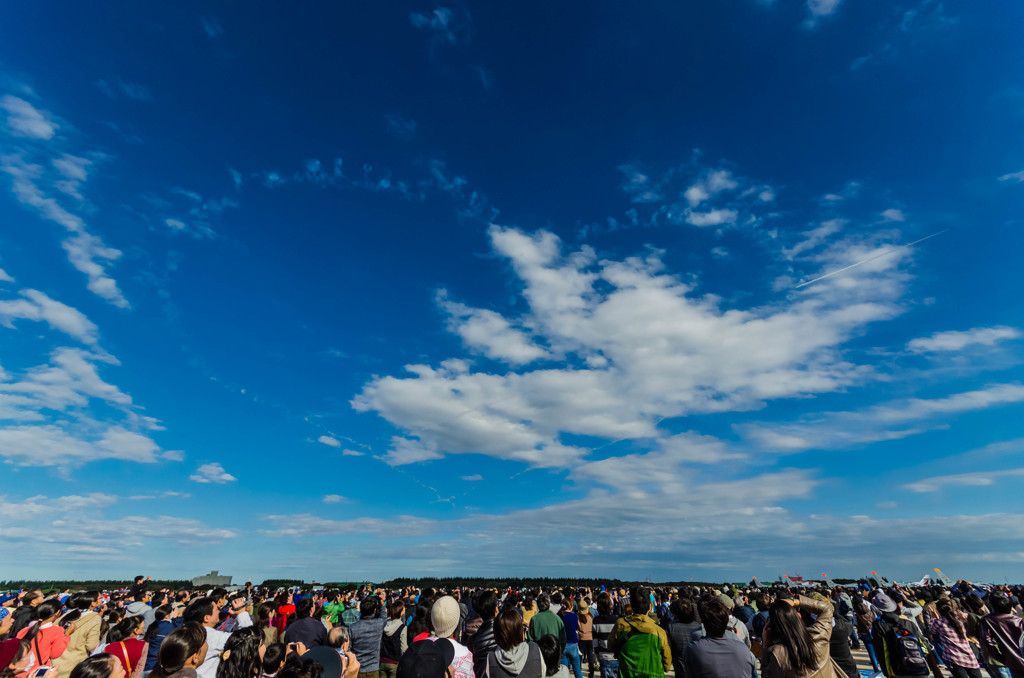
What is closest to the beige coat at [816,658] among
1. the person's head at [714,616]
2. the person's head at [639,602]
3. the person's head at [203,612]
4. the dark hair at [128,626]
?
the person's head at [714,616]

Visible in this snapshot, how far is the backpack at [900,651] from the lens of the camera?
8.03m

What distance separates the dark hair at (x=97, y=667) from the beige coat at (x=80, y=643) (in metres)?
6.56

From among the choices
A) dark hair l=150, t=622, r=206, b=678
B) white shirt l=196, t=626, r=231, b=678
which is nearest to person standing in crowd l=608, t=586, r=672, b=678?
white shirt l=196, t=626, r=231, b=678

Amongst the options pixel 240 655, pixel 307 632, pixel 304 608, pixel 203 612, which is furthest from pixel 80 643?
pixel 240 655

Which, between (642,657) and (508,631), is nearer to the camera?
(508,631)

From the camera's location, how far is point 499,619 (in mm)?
5902

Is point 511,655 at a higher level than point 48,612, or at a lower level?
lower

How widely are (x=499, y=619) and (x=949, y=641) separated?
8.89 metres

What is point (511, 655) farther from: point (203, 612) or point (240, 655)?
point (203, 612)

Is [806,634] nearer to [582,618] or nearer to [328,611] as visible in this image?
[582,618]

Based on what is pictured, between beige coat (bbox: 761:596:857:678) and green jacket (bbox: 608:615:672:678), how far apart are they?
5.16ft

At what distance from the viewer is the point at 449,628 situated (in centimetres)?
572

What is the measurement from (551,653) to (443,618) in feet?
12.4

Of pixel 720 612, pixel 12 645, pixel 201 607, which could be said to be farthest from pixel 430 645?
pixel 12 645
